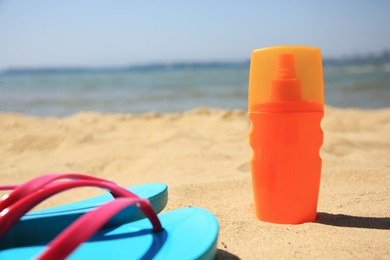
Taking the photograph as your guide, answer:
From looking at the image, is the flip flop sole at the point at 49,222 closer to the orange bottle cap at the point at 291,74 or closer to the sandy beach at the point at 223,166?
the sandy beach at the point at 223,166

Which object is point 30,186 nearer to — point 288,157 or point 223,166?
point 288,157

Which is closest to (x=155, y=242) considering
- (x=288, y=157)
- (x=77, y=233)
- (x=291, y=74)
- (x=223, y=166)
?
(x=77, y=233)

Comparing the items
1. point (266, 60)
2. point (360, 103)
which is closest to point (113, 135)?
point (266, 60)

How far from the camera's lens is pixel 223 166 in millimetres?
2168

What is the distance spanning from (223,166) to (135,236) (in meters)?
1.22

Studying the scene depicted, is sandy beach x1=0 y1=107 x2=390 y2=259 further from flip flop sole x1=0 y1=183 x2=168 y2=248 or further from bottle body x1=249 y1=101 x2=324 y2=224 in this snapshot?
flip flop sole x1=0 y1=183 x2=168 y2=248

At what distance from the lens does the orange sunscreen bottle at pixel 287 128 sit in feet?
3.82

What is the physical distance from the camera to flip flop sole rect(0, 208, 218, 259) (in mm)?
861

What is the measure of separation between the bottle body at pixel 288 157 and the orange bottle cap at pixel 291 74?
0.03m

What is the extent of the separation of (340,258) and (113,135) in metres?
2.49

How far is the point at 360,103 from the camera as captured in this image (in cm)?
603

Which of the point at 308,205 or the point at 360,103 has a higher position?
the point at 308,205

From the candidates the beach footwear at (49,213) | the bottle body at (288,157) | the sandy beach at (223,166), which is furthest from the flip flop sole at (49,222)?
the bottle body at (288,157)

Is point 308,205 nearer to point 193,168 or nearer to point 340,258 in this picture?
point 340,258
